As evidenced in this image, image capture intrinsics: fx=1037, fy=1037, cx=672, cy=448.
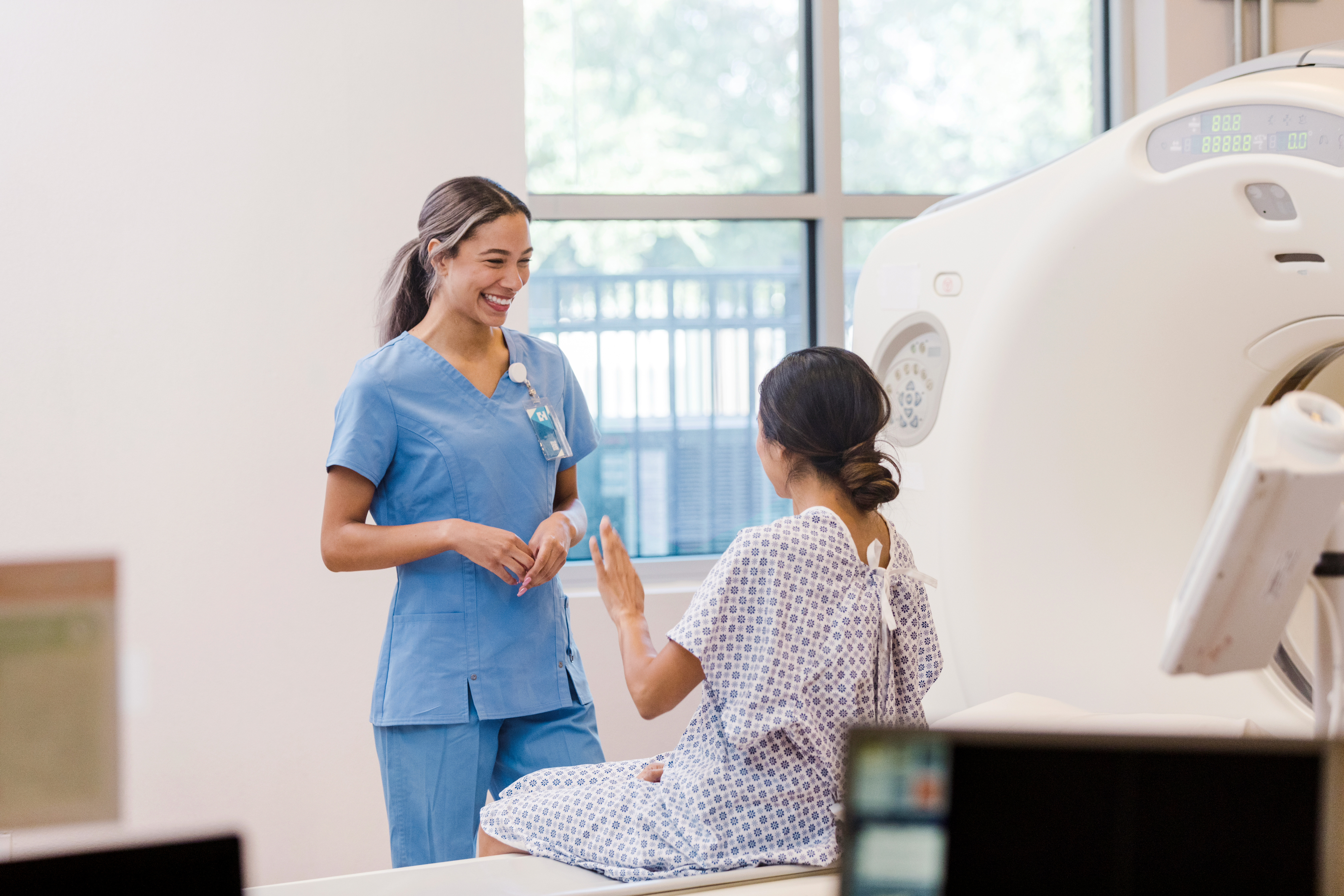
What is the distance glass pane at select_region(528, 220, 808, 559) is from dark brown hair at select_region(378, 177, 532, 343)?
2.95 feet

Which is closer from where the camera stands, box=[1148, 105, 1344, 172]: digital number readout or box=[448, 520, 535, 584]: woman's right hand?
box=[1148, 105, 1344, 172]: digital number readout

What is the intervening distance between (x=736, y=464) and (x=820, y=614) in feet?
5.13

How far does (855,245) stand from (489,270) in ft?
4.70

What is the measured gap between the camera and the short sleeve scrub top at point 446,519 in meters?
1.45

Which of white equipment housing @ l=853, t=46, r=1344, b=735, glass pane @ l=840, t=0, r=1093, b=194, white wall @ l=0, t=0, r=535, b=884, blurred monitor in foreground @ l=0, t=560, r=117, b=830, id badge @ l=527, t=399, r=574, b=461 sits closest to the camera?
blurred monitor in foreground @ l=0, t=560, r=117, b=830

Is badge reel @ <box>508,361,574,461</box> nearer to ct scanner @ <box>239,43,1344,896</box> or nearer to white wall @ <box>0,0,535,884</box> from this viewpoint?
ct scanner @ <box>239,43,1344,896</box>

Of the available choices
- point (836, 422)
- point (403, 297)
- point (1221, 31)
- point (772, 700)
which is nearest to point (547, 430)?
point (403, 297)

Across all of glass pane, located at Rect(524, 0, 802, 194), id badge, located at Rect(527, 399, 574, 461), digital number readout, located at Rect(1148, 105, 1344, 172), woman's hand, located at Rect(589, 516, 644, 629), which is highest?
glass pane, located at Rect(524, 0, 802, 194)

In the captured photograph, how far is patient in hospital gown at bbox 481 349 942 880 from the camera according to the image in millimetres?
1103

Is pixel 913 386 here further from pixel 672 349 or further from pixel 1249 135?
pixel 672 349

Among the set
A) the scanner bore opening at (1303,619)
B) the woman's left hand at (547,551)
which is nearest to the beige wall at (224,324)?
the woman's left hand at (547,551)

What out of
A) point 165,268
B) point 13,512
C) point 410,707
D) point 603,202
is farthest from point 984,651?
point 13,512

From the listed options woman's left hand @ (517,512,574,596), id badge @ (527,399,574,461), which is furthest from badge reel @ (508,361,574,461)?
woman's left hand @ (517,512,574,596)

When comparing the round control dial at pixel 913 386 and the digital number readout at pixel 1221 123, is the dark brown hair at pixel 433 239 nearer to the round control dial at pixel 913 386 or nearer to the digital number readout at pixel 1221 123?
the round control dial at pixel 913 386
